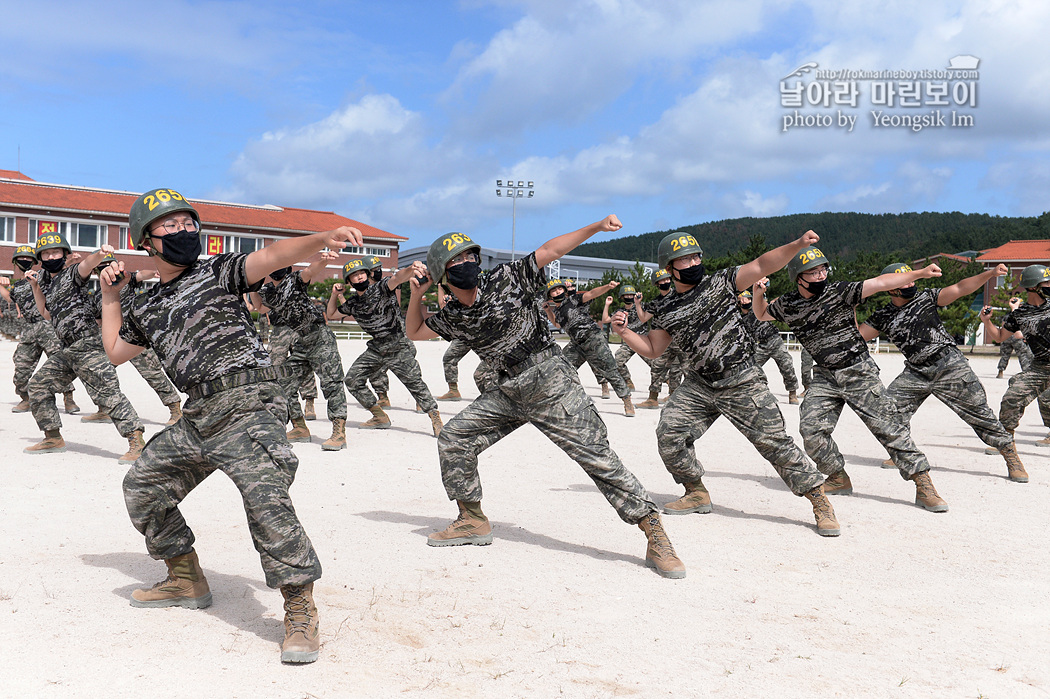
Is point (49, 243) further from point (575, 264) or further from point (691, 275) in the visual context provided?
point (575, 264)

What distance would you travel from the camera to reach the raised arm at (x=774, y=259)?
5230 millimetres

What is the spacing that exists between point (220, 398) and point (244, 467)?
37 cm

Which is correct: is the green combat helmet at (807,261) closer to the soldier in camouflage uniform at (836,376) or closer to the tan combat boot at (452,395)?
the soldier in camouflage uniform at (836,376)

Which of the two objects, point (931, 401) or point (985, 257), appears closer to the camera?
point (931, 401)

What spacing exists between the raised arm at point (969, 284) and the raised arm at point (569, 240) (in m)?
4.03

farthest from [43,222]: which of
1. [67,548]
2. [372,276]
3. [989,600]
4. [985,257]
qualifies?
[985,257]

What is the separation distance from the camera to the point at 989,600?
4820mm

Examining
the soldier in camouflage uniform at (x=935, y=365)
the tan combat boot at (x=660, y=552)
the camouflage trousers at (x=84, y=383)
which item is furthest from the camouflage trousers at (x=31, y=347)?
the soldier in camouflage uniform at (x=935, y=365)

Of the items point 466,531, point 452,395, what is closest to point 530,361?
point 466,531

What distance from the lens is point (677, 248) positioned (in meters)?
6.02

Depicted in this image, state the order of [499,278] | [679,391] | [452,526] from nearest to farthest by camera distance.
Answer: [499,278], [452,526], [679,391]

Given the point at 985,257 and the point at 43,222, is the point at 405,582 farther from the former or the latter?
the point at 985,257

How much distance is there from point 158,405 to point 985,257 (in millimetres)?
93874

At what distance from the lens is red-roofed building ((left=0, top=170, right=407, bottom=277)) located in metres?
53.4
